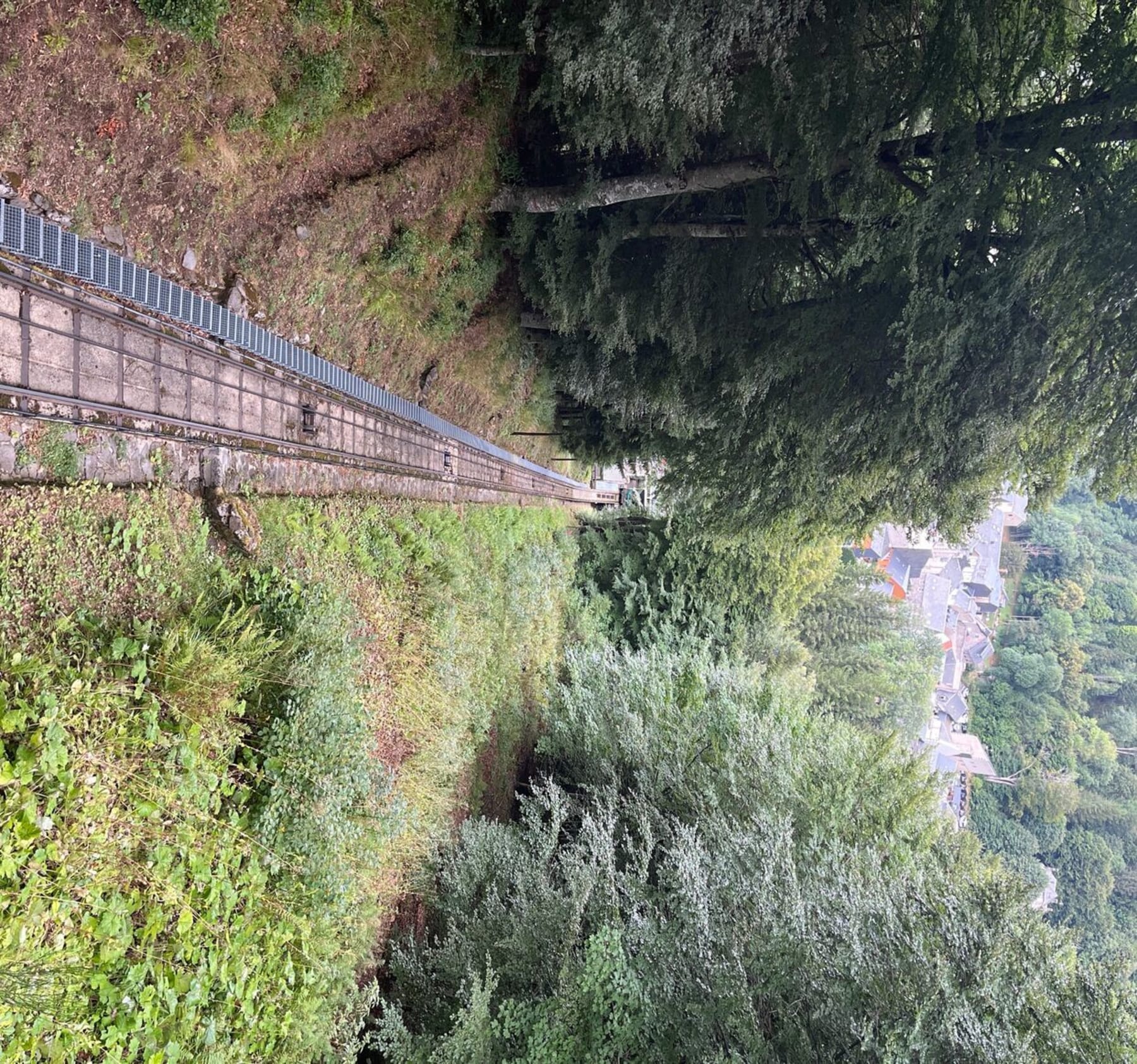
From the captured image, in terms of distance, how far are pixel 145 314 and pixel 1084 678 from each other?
48.9 meters

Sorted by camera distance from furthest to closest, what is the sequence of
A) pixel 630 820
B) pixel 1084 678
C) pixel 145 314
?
pixel 1084 678 → pixel 630 820 → pixel 145 314

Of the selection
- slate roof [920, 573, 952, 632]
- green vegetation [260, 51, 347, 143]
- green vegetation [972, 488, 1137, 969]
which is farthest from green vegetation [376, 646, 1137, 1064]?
slate roof [920, 573, 952, 632]

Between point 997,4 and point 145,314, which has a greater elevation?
point 997,4

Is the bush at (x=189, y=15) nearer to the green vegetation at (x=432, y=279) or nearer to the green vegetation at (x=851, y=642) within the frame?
the green vegetation at (x=432, y=279)

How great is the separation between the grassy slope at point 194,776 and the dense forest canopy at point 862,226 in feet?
15.4

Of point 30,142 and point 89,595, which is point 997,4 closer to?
point 30,142

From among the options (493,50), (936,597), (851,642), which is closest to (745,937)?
(493,50)

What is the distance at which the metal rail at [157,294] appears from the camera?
3.94m

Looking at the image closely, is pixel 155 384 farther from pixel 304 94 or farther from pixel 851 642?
pixel 851 642

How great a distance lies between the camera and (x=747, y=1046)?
6316mm

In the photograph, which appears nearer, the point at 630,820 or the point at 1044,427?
the point at 1044,427

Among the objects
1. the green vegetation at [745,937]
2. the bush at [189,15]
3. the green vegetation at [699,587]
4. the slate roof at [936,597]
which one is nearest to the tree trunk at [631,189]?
the bush at [189,15]

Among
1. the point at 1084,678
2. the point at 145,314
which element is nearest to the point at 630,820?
the point at 145,314

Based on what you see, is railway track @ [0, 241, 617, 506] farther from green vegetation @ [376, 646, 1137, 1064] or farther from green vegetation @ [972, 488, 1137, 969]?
green vegetation @ [972, 488, 1137, 969]
